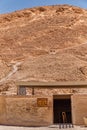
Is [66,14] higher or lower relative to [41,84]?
higher

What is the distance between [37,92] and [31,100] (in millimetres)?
12527

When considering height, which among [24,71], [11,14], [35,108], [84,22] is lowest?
[35,108]

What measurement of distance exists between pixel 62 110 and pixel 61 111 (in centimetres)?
10

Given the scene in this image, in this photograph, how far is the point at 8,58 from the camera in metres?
51.2

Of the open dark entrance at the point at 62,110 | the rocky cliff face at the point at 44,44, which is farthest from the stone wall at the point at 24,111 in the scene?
the rocky cliff face at the point at 44,44

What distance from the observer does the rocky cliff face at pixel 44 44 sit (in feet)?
131

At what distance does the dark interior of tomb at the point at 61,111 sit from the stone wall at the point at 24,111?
2257 millimetres

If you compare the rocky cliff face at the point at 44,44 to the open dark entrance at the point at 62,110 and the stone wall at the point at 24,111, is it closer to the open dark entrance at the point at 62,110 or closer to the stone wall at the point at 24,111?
the open dark entrance at the point at 62,110

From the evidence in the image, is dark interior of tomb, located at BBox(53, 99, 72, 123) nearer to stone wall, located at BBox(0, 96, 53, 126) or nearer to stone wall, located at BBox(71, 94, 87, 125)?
stone wall, located at BBox(71, 94, 87, 125)

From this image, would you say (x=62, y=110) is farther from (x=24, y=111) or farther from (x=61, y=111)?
(x=24, y=111)

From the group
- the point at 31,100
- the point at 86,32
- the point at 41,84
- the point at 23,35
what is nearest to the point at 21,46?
the point at 23,35

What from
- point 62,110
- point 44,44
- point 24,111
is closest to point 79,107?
point 62,110

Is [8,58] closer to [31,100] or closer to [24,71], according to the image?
[24,71]

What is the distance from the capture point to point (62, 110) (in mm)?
22875
